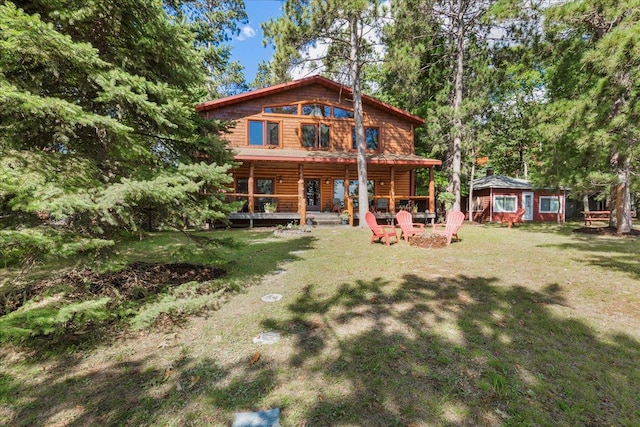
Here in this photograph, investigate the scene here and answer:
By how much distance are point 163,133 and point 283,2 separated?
1026cm

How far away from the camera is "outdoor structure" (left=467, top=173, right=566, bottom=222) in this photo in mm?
19188

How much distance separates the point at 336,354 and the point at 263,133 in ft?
44.6

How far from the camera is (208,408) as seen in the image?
6.42 feet

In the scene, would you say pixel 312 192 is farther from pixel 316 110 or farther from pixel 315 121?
pixel 316 110

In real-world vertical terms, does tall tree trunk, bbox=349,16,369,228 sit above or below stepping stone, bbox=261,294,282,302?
above

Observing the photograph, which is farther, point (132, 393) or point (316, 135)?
point (316, 135)

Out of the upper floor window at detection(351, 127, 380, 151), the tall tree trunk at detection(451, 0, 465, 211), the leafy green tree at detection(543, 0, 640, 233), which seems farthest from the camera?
the upper floor window at detection(351, 127, 380, 151)

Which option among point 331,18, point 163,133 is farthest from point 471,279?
point 331,18

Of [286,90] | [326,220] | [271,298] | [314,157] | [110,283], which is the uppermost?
[286,90]

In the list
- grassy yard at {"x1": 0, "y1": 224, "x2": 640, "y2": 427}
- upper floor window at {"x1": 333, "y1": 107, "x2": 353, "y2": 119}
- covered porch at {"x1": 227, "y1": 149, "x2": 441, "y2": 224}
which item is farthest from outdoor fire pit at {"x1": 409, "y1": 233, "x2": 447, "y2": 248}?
upper floor window at {"x1": 333, "y1": 107, "x2": 353, "y2": 119}

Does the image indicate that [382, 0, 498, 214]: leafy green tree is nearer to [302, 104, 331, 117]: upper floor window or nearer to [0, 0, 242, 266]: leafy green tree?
[302, 104, 331, 117]: upper floor window

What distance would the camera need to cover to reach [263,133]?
14.6 metres

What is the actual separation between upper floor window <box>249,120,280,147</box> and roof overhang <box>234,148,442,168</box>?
0.52 metres

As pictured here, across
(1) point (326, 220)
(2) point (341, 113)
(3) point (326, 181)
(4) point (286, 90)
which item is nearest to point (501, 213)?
(3) point (326, 181)
